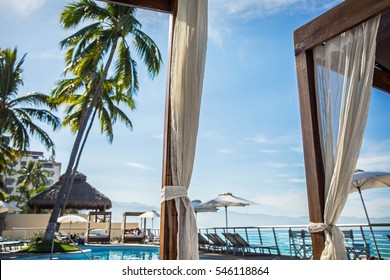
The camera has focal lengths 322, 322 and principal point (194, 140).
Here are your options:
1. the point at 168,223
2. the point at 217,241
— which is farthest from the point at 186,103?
the point at 217,241

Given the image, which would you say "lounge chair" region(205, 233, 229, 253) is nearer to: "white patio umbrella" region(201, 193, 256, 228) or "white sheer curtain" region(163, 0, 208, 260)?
"white patio umbrella" region(201, 193, 256, 228)

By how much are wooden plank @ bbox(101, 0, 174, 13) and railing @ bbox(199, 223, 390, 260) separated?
242 centimetres

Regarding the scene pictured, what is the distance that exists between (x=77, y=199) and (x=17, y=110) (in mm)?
Answer: 5049

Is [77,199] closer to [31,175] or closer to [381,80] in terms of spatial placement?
[381,80]

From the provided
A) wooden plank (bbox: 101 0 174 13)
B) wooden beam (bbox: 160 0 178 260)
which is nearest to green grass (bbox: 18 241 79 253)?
wooden beam (bbox: 160 0 178 260)

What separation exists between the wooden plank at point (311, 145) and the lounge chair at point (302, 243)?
9.63 ft

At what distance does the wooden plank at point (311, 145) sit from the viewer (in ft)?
7.07

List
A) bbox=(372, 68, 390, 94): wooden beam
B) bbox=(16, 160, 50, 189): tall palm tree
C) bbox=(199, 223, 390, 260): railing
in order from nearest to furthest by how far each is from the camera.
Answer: bbox=(372, 68, 390, 94): wooden beam → bbox=(199, 223, 390, 260): railing → bbox=(16, 160, 50, 189): tall palm tree

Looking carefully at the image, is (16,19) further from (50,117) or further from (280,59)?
(280,59)

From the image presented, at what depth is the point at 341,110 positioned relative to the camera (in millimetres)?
2203

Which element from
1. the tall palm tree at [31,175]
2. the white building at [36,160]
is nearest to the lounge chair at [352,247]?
the tall palm tree at [31,175]

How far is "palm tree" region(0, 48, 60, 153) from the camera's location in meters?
9.73
